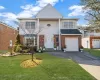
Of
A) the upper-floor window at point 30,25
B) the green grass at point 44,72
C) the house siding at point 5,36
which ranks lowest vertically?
the green grass at point 44,72

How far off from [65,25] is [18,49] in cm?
994

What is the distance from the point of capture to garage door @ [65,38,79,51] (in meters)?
32.1

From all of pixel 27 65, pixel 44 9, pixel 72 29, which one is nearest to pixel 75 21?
pixel 72 29

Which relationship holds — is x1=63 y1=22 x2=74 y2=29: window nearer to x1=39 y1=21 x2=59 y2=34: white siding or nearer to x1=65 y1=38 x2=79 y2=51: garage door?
x1=39 y1=21 x2=59 y2=34: white siding

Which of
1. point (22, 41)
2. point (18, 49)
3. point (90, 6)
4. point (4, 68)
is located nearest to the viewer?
point (4, 68)

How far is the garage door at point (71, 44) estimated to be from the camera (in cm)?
3206

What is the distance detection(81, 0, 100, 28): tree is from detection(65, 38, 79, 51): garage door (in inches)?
341

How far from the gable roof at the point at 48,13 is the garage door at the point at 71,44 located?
14.2 feet

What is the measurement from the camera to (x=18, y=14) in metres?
32.8

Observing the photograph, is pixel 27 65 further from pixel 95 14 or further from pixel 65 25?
pixel 65 25

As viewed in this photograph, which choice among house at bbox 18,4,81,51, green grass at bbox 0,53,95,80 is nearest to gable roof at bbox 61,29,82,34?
house at bbox 18,4,81,51

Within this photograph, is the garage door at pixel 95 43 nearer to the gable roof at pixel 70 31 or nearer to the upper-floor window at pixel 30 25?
the gable roof at pixel 70 31

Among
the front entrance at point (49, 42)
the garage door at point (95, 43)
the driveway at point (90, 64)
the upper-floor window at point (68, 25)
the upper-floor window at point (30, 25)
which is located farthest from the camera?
the garage door at point (95, 43)

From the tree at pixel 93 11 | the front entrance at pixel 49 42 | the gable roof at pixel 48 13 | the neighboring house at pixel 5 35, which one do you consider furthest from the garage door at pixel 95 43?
the tree at pixel 93 11
